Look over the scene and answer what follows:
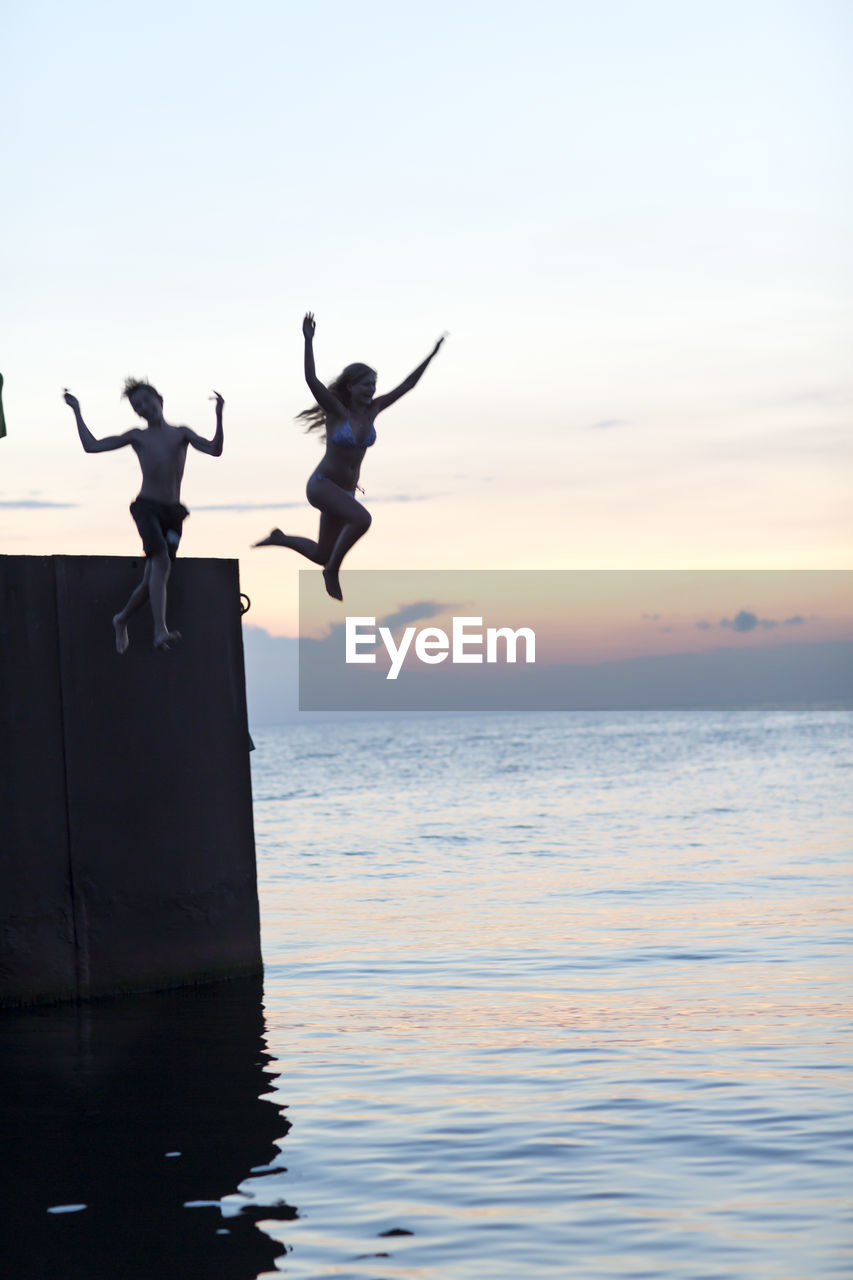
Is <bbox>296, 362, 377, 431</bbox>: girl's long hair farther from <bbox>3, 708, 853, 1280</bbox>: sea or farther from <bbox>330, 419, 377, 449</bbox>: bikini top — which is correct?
<bbox>3, 708, 853, 1280</bbox>: sea

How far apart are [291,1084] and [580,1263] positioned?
3762 millimetres

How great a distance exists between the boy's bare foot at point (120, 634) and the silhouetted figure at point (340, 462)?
2.01 metres

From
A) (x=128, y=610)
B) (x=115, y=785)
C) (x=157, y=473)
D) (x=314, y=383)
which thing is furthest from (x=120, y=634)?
(x=314, y=383)

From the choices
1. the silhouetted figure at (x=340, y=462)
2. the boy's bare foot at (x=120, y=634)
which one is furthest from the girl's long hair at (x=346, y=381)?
the boy's bare foot at (x=120, y=634)

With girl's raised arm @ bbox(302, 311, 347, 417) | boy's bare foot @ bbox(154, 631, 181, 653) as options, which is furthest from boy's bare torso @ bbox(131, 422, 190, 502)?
girl's raised arm @ bbox(302, 311, 347, 417)

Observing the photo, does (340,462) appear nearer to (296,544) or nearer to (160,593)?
(296,544)

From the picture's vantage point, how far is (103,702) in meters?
12.0

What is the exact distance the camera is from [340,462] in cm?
988

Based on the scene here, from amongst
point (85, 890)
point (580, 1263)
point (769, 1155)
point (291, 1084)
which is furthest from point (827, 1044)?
point (85, 890)

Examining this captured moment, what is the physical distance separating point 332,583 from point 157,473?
1828mm

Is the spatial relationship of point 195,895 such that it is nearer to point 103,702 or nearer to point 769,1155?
point 103,702

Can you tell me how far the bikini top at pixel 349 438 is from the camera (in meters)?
9.72

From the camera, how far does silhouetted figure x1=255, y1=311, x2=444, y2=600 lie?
9703 millimetres

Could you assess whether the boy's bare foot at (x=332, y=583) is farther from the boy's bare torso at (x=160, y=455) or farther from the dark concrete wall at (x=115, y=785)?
the dark concrete wall at (x=115, y=785)
